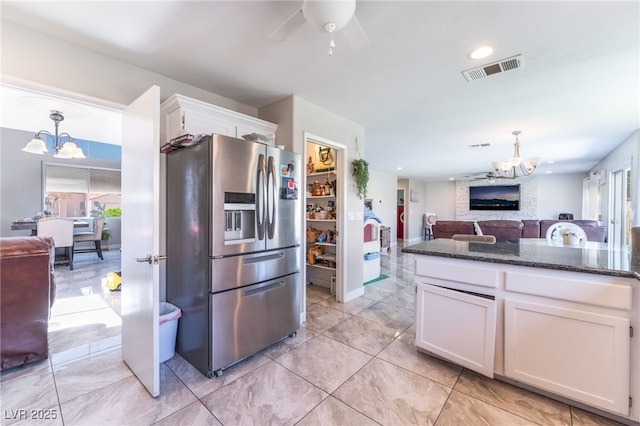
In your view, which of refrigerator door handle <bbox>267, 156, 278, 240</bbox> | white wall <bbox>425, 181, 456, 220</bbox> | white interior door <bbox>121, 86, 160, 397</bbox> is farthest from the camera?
white wall <bbox>425, 181, 456, 220</bbox>

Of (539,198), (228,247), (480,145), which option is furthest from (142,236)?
(539,198)

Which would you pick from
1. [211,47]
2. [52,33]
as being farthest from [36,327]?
[211,47]

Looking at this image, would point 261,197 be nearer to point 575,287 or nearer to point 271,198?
point 271,198

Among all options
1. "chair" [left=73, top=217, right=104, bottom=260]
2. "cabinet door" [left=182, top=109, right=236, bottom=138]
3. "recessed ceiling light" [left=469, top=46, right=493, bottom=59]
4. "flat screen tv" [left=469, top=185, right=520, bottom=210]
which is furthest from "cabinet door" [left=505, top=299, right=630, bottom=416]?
"flat screen tv" [left=469, top=185, right=520, bottom=210]

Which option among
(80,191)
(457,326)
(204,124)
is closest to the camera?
(457,326)

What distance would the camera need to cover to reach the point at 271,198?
7.41 feet

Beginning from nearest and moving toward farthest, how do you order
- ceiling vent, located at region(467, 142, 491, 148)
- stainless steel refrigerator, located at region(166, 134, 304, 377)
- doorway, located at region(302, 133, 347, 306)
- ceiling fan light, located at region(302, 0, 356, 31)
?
ceiling fan light, located at region(302, 0, 356, 31) < stainless steel refrigerator, located at region(166, 134, 304, 377) < doorway, located at region(302, 133, 347, 306) < ceiling vent, located at region(467, 142, 491, 148)

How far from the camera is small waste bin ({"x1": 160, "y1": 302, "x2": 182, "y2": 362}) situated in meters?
2.09

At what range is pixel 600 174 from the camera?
21.0ft

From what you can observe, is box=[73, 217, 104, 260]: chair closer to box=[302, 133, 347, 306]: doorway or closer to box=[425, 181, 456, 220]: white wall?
box=[302, 133, 347, 306]: doorway

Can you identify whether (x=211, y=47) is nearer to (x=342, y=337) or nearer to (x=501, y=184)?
(x=342, y=337)

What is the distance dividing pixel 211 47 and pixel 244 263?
1.69m

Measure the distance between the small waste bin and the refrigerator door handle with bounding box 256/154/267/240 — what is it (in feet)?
3.09

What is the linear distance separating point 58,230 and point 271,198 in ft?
16.4
